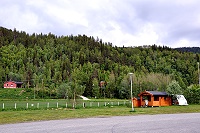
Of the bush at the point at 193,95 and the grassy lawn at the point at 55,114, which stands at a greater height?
the bush at the point at 193,95

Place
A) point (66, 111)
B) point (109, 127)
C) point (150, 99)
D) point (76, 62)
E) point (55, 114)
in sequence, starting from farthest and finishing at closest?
1. point (76, 62)
2. point (150, 99)
3. point (66, 111)
4. point (55, 114)
5. point (109, 127)

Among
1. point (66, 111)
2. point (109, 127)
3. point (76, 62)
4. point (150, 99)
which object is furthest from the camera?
point (76, 62)

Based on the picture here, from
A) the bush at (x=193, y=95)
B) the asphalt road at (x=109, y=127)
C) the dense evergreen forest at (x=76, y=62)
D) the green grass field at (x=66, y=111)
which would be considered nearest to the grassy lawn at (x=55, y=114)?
the green grass field at (x=66, y=111)

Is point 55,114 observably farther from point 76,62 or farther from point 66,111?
point 76,62

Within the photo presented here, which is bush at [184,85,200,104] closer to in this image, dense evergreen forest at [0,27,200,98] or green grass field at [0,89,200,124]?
green grass field at [0,89,200,124]

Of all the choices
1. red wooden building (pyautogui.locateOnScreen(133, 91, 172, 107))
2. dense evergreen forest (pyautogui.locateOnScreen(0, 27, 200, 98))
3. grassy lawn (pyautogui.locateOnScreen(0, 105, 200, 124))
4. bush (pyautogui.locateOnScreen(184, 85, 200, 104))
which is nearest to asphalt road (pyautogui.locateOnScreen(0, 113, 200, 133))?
grassy lawn (pyautogui.locateOnScreen(0, 105, 200, 124))

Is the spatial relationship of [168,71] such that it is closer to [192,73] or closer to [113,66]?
[192,73]

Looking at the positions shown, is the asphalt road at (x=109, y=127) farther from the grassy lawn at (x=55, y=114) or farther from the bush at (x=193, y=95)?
the bush at (x=193, y=95)

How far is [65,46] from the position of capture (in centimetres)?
18425

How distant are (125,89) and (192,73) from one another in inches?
2413

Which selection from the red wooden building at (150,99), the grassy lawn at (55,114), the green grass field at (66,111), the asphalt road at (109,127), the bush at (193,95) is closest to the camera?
the asphalt road at (109,127)

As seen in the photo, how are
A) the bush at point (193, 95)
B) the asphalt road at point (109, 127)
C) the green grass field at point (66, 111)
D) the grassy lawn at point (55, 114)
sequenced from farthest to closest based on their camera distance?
the bush at point (193, 95), the green grass field at point (66, 111), the grassy lawn at point (55, 114), the asphalt road at point (109, 127)

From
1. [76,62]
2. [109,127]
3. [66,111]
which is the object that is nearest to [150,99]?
[66,111]

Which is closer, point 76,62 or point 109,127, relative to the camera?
point 109,127
